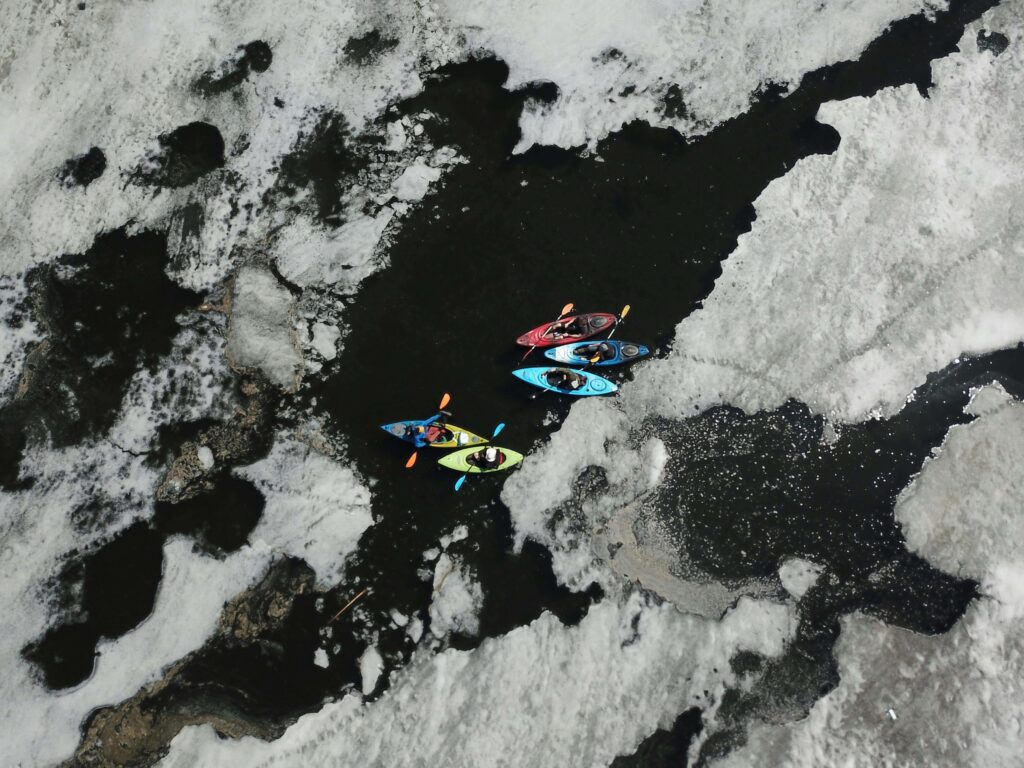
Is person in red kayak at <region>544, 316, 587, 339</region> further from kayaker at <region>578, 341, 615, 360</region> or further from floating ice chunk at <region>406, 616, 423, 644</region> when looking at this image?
floating ice chunk at <region>406, 616, 423, 644</region>

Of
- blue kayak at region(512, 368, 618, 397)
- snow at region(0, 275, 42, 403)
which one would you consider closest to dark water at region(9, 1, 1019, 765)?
blue kayak at region(512, 368, 618, 397)

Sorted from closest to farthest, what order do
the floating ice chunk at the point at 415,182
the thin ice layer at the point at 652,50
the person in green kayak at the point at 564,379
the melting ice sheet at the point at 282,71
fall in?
the person in green kayak at the point at 564,379, the melting ice sheet at the point at 282,71, the floating ice chunk at the point at 415,182, the thin ice layer at the point at 652,50

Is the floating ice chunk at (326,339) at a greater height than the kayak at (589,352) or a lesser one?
greater

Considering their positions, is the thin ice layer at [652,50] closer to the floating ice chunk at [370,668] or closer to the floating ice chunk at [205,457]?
the floating ice chunk at [205,457]

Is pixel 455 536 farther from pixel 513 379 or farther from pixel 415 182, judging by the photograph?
pixel 415 182

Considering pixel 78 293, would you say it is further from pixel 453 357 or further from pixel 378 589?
pixel 378 589

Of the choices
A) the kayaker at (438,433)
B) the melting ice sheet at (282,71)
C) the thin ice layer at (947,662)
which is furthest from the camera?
the melting ice sheet at (282,71)

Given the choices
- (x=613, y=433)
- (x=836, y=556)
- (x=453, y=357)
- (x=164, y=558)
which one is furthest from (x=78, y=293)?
(x=836, y=556)

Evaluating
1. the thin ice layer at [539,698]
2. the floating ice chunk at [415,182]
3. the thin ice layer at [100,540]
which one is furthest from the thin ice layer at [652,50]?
the thin ice layer at [539,698]
